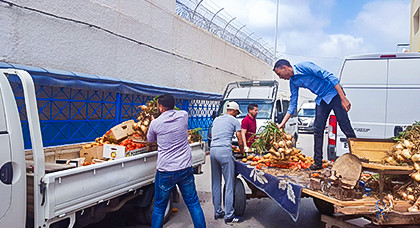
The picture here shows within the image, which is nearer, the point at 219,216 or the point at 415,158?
the point at 415,158

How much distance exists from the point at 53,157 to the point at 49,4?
5.04 m

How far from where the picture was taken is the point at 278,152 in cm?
510

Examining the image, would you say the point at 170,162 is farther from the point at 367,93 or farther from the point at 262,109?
the point at 262,109

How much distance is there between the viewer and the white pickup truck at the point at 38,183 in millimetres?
3012

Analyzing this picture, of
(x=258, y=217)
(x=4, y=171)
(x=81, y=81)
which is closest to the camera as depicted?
(x=4, y=171)

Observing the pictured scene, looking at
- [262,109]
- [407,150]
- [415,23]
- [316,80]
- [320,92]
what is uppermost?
[415,23]

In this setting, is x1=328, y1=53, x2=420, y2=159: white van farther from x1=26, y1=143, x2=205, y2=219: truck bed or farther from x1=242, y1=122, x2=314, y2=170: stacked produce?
x1=26, y1=143, x2=205, y2=219: truck bed

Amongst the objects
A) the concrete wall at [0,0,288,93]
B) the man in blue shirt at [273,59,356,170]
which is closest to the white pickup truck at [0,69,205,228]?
the man in blue shirt at [273,59,356,170]

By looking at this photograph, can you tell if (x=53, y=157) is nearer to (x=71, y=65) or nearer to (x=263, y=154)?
(x=263, y=154)

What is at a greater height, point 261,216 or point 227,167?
point 227,167

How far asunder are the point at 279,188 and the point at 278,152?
3.10 ft

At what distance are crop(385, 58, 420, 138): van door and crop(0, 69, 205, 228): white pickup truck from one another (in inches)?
189

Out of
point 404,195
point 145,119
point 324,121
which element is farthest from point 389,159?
point 145,119

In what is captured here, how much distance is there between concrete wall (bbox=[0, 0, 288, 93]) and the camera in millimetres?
7930
